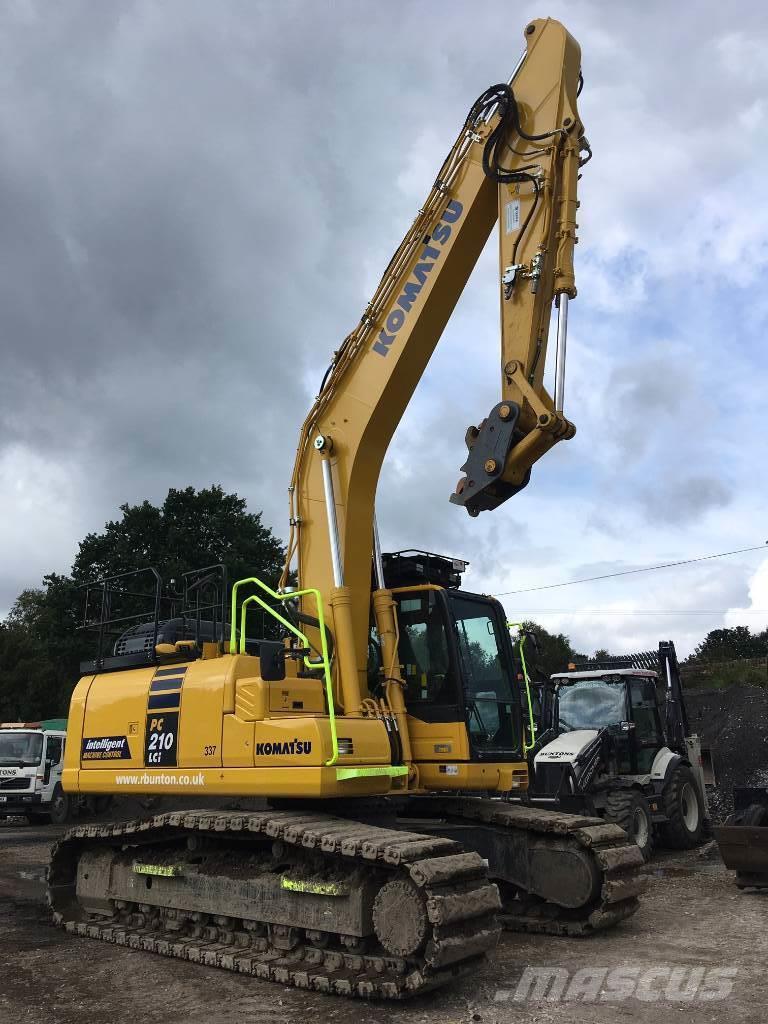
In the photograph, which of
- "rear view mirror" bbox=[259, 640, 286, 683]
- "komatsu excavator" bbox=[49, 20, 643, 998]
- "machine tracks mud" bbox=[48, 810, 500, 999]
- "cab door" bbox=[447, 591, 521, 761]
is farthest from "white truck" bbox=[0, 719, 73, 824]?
"rear view mirror" bbox=[259, 640, 286, 683]

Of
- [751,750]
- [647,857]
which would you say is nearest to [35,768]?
[647,857]

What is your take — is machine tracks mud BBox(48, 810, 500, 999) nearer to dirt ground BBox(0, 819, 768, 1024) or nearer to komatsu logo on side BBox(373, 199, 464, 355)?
dirt ground BBox(0, 819, 768, 1024)

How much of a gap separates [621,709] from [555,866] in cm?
593

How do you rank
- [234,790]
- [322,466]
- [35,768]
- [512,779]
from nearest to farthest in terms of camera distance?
1. [234,790]
2. [512,779]
3. [322,466]
4. [35,768]

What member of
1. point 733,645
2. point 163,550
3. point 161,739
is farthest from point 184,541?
point 733,645

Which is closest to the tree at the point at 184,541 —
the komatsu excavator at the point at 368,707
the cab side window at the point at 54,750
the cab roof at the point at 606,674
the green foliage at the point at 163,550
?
the green foliage at the point at 163,550

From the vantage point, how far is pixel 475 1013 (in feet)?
18.4

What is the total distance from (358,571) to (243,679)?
58.4 inches

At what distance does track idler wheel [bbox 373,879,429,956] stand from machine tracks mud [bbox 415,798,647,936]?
5.80 feet

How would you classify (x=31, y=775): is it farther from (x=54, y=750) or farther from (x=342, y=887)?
(x=342, y=887)

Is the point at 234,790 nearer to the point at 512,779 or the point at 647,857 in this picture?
the point at 512,779

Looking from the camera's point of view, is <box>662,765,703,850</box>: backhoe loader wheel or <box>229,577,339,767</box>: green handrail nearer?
<box>229,577,339,767</box>: green handrail

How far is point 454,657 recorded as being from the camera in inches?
307

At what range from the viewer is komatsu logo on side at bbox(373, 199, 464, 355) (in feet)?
27.8
